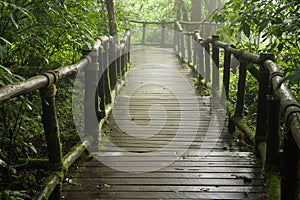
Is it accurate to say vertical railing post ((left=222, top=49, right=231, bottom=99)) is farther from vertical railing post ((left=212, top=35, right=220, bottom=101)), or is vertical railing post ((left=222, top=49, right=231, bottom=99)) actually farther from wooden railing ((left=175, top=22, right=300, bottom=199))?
vertical railing post ((left=212, top=35, right=220, bottom=101))

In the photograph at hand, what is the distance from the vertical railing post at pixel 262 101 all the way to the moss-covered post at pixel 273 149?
18.0 inches

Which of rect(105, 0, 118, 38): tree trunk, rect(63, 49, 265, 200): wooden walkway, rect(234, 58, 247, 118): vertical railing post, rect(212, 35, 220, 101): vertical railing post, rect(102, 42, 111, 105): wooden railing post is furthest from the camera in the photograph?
rect(105, 0, 118, 38): tree trunk

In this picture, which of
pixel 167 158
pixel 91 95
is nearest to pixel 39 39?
pixel 91 95

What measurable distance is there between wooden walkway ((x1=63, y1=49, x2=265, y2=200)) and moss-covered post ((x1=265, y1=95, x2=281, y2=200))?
0.11 metres

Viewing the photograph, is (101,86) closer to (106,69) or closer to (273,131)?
(106,69)

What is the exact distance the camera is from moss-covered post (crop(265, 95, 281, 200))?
2.70m

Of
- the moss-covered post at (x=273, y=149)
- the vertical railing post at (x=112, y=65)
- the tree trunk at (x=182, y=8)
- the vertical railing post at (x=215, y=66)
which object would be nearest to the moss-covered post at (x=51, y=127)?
the moss-covered post at (x=273, y=149)

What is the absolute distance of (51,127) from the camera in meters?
2.51

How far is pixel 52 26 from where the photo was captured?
3.21 meters

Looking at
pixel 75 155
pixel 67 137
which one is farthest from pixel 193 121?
pixel 75 155

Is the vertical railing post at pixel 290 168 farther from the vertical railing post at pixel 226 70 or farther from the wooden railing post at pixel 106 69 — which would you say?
the wooden railing post at pixel 106 69

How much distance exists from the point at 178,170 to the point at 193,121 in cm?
164

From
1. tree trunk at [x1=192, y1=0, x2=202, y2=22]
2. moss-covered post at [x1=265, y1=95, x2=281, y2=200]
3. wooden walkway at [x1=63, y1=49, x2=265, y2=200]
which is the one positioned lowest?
wooden walkway at [x1=63, y1=49, x2=265, y2=200]

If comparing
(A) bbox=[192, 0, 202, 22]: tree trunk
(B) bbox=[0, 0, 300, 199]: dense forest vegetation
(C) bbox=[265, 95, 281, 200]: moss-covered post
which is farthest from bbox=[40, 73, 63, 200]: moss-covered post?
(A) bbox=[192, 0, 202, 22]: tree trunk
